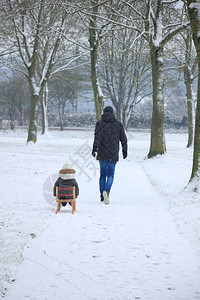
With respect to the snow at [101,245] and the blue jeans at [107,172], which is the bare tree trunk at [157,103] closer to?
the snow at [101,245]

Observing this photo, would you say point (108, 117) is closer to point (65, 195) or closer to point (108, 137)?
point (108, 137)

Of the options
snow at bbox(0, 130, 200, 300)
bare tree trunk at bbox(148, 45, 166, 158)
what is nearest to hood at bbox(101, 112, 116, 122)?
snow at bbox(0, 130, 200, 300)

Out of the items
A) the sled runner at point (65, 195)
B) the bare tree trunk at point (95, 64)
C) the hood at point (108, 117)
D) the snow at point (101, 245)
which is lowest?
the snow at point (101, 245)

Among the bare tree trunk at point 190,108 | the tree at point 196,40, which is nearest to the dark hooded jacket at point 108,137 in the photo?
the tree at point 196,40

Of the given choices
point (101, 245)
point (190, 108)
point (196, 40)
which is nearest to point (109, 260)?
point (101, 245)

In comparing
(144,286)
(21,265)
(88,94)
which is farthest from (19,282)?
(88,94)

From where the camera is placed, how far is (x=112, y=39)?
24484mm

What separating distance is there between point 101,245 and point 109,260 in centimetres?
52

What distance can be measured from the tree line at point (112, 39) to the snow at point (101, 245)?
6.64 feet

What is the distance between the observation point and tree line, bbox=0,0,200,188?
13.6 metres

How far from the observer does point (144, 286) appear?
10.7 feet

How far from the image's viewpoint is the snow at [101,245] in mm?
3215

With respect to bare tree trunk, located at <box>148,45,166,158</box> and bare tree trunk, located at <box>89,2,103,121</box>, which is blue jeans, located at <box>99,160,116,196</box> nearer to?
bare tree trunk, located at <box>148,45,166,158</box>

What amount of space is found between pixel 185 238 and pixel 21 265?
7.67 ft
